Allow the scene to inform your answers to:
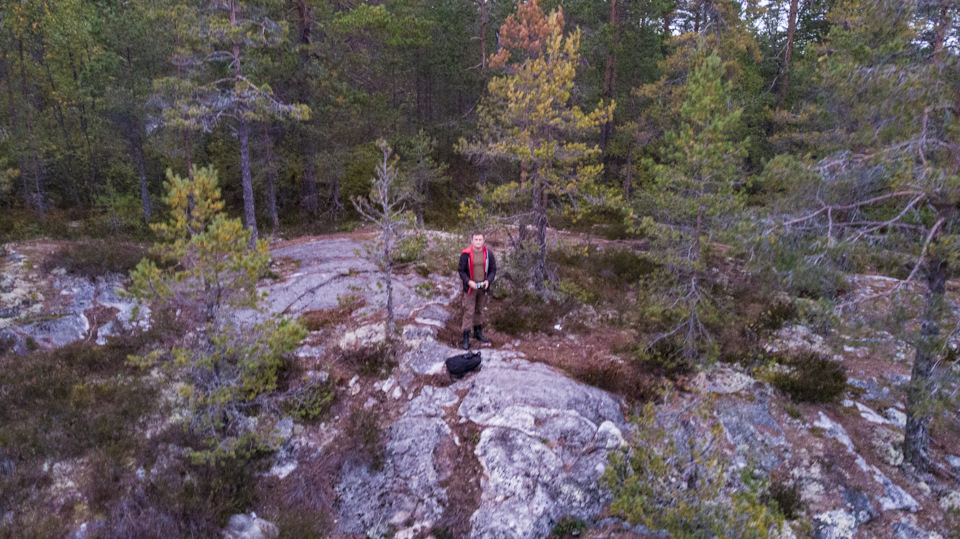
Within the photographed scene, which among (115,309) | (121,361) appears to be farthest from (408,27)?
(121,361)

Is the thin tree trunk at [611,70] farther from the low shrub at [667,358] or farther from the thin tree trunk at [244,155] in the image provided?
the thin tree trunk at [244,155]

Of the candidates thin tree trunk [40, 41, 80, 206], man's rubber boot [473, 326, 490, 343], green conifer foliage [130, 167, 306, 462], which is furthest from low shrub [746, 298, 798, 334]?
thin tree trunk [40, 41, 80, 206]

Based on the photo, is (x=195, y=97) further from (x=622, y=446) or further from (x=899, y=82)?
(x=899, y=82)

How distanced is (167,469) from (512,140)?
8567 millimetres

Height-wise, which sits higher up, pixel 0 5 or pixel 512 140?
pixel 0 5

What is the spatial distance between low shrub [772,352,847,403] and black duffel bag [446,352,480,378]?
5873mm

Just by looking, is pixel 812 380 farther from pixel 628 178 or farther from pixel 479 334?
pixel 628 178

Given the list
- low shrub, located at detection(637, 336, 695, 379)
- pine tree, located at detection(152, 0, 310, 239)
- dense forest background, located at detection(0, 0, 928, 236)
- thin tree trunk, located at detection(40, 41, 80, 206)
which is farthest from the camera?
thin tree trunk, located at detection(40, 41, 80, 206)

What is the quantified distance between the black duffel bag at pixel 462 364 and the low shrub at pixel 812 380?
5.87 metres

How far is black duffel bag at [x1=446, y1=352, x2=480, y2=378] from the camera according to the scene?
27.3 ft

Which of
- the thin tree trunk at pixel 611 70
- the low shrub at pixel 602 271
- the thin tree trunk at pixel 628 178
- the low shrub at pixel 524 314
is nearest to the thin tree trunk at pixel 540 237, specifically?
the low shrub at pixel 524 314

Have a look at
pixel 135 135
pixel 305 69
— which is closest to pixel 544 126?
pixel 305 69

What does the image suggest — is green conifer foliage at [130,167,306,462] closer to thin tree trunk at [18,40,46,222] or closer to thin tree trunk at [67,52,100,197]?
thin tree trunk at [18,40,46,222]

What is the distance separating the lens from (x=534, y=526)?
608cm
